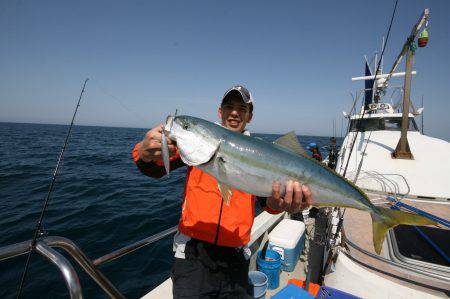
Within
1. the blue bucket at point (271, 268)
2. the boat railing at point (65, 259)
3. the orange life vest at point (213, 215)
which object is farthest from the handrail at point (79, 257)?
the blue bucket at point (271, 268)

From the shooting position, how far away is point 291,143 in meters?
3.07

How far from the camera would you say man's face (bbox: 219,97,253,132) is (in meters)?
3.64

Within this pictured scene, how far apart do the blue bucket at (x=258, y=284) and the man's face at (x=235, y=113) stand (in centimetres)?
308

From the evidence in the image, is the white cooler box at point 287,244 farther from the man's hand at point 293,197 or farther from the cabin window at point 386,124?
the cabin window at point 386,124

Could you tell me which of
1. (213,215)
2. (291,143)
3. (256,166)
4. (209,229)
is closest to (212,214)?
(213,215)

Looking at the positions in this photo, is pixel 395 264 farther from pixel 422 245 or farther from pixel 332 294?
pixel 332 294

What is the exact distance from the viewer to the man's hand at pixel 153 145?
8.91 ft

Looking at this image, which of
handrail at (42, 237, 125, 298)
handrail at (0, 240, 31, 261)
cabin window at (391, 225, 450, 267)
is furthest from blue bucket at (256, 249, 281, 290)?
handrail at (0, 240, 31, 261)

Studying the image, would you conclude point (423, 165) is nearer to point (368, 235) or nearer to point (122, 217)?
point (368, 235)

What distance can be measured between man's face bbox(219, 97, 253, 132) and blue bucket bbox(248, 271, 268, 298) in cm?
308

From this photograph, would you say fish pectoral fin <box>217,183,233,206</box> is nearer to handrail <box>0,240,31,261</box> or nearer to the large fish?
the large fish

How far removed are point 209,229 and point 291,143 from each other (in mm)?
1551

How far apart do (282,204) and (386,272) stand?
262 cm

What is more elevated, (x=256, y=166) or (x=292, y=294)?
(x=256, y=166)
